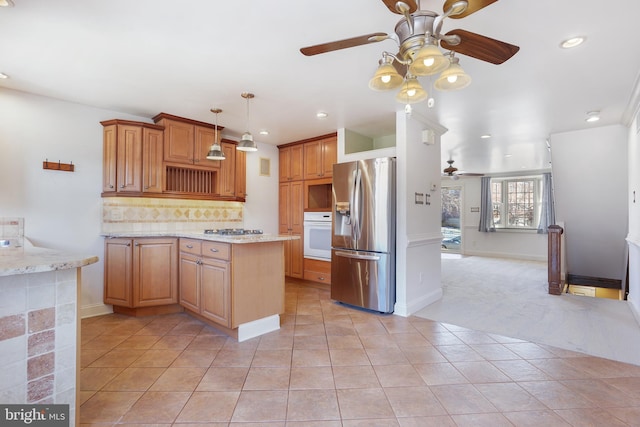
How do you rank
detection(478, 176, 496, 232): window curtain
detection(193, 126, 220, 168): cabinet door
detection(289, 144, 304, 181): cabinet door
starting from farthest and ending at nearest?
detection(478, 176, 496, 232): window curtain < detection(289, 144, 304, 181): cabinet door < detection(193, 126, 220, 168): cabinet door

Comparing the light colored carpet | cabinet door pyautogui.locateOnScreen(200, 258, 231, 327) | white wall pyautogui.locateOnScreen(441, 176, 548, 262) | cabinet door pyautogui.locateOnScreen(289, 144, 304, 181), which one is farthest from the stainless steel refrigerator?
white wall pyautogui.locateOnScreen(441, 176, 548, 262)

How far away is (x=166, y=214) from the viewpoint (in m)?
4.00

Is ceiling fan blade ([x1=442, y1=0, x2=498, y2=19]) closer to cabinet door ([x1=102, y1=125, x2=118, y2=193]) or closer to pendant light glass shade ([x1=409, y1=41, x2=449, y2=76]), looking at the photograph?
pendant light glass shade ([x1=409, y1=41, x2=449, y2=76])

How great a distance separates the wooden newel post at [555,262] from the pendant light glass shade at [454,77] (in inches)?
160

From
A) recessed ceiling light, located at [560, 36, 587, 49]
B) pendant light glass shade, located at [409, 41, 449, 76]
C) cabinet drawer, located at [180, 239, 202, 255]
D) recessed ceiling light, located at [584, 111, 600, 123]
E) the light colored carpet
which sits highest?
recessed ceiling light, located at [560, 36, 587, 49]

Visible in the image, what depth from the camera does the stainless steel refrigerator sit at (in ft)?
11.4

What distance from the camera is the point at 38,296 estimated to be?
1.32 metres

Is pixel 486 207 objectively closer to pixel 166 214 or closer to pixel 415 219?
pixel 415 219

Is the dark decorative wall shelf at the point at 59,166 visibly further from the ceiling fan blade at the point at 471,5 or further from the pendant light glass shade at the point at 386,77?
the ceiling fan blade at the point at 471,5

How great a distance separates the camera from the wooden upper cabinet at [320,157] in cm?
455

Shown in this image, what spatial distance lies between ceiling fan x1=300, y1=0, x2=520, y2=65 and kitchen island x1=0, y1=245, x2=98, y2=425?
1658mm

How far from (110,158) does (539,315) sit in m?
5.28

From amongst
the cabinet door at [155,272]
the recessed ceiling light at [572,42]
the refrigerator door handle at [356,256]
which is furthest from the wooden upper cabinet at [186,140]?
the recessed ceiling light at [572,42]

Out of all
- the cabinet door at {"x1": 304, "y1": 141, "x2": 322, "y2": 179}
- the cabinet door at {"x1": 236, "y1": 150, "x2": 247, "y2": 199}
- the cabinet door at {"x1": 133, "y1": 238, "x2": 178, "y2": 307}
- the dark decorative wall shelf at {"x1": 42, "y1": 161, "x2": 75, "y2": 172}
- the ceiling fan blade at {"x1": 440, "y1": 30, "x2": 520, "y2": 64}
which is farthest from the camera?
the cabinet door at {"x1": 304, "y1": 141, "x2": 322, "y2": 179}
